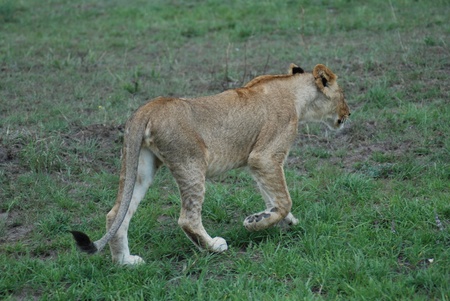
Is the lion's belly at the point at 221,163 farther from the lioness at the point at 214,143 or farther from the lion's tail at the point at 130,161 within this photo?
the lion's tail at the point at 130,161

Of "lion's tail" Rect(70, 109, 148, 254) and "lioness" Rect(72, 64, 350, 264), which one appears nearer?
"lion's tail" Rect(70, 109, 148, 254)

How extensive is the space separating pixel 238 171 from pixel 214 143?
152 cm

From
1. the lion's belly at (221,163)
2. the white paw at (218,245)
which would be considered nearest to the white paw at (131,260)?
the white paw at (218,245)

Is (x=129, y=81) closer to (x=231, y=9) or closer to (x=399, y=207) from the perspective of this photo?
(x=231, y=9)

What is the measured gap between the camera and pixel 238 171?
6152mm

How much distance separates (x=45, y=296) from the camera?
4074 millimetres

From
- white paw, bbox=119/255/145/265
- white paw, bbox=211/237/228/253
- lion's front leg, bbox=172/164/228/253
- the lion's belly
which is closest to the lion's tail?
lion's front leg, bbox=172/164/228/253

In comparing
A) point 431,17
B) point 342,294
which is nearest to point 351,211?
point 342,294

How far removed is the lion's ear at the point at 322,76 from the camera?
5227mm

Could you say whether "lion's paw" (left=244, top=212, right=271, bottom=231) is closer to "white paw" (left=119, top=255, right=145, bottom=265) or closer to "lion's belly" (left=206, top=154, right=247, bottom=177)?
"lion's belly" (left=206, top=154, right=247, bottom=177)

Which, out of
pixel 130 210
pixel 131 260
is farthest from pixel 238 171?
pixel 131 260

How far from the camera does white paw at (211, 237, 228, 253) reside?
4531 mm

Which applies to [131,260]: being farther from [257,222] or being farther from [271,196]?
[271,196]

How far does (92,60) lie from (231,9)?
2.96 m
